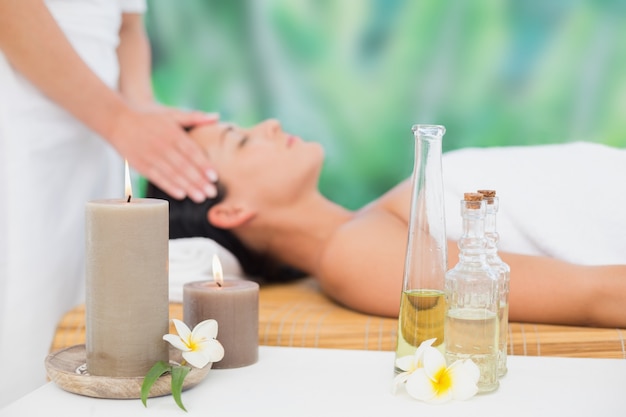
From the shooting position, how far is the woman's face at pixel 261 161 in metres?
2.04

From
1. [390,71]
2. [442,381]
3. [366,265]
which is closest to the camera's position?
[442,381]

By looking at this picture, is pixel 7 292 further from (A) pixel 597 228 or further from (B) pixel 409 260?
(A) pixel 597 228

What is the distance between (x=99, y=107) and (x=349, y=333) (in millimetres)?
779

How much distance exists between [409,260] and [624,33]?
1822 mm

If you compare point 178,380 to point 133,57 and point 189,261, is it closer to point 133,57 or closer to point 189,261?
point 189,261

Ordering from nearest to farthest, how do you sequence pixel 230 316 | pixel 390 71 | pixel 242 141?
pixel 230 316, pixel 242 141, pixel 390 71

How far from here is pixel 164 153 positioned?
1966 millimetres

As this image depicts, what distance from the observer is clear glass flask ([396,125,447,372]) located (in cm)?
113

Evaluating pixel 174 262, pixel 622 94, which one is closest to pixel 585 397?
pixel 174 262

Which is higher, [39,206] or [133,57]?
[133,57]

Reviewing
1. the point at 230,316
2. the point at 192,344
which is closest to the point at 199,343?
the point at 192,344

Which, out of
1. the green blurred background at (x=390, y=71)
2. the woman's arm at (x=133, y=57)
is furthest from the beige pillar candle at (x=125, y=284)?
the green blurred background at (x=390, y=71)

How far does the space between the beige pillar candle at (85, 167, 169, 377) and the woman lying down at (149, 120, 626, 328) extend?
0.66 m

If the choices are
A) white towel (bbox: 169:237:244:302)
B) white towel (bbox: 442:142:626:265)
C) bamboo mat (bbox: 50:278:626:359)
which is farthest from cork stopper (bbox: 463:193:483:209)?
white towel (bbox: 169:237:244:302)
